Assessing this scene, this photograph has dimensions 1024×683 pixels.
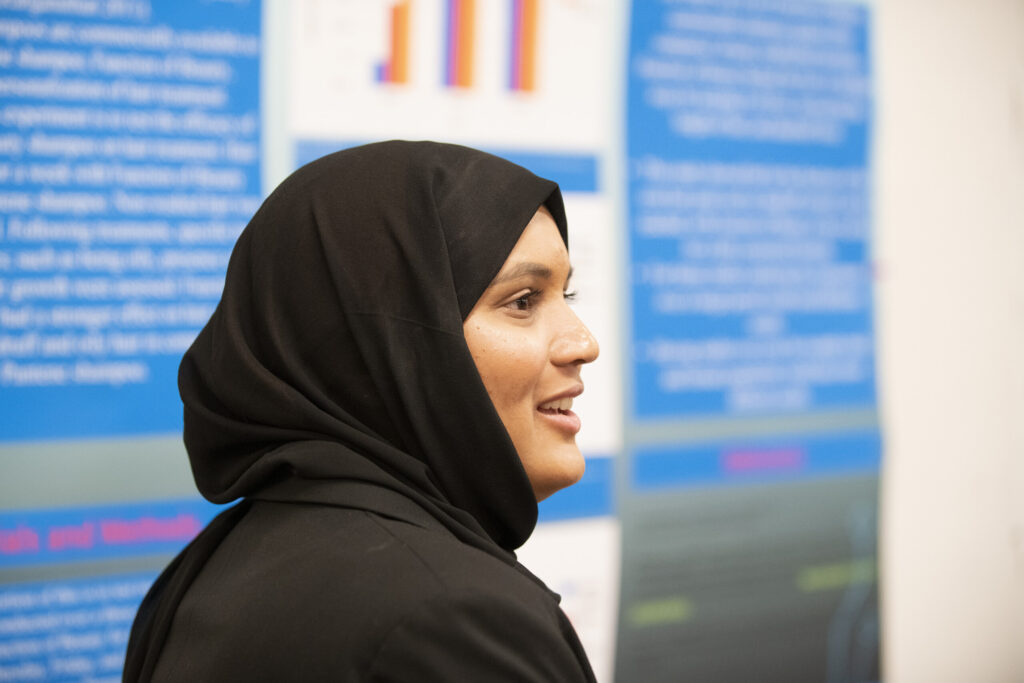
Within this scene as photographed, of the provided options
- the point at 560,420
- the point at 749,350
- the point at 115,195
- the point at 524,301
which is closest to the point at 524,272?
the point at 524,301

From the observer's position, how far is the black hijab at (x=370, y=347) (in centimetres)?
85

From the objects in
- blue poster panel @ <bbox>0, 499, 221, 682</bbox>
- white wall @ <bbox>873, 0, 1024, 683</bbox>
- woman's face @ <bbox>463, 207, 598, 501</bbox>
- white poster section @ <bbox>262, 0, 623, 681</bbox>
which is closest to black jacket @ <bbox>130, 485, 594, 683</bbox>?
woman's face @ <bbox>463, 207, 598, 501</bbox>

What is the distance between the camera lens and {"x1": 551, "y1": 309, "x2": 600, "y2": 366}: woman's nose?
990 mm

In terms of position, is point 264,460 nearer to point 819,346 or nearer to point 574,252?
point 574,252

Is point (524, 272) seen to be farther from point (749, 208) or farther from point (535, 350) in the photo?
point (749, 208)

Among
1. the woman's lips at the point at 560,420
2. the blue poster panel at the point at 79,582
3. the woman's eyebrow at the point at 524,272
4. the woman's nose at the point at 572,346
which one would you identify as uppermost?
the woman's eyebrow at the point at 524,272

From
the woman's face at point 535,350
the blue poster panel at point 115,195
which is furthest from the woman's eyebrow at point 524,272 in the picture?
the blue poster panel at point 115,195

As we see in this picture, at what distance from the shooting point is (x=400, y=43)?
68.2 inches

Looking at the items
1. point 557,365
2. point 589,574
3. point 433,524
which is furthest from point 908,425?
point 433,524

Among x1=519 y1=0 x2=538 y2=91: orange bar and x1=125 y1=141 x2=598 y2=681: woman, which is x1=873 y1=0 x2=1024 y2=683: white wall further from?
x1=125 y1=141 x2=598 y2=681: woman

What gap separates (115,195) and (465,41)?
773mm

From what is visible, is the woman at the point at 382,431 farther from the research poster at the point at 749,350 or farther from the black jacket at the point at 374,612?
the research poster at the point at 749,350

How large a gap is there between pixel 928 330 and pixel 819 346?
0.37m

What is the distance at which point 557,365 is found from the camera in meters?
1.00
